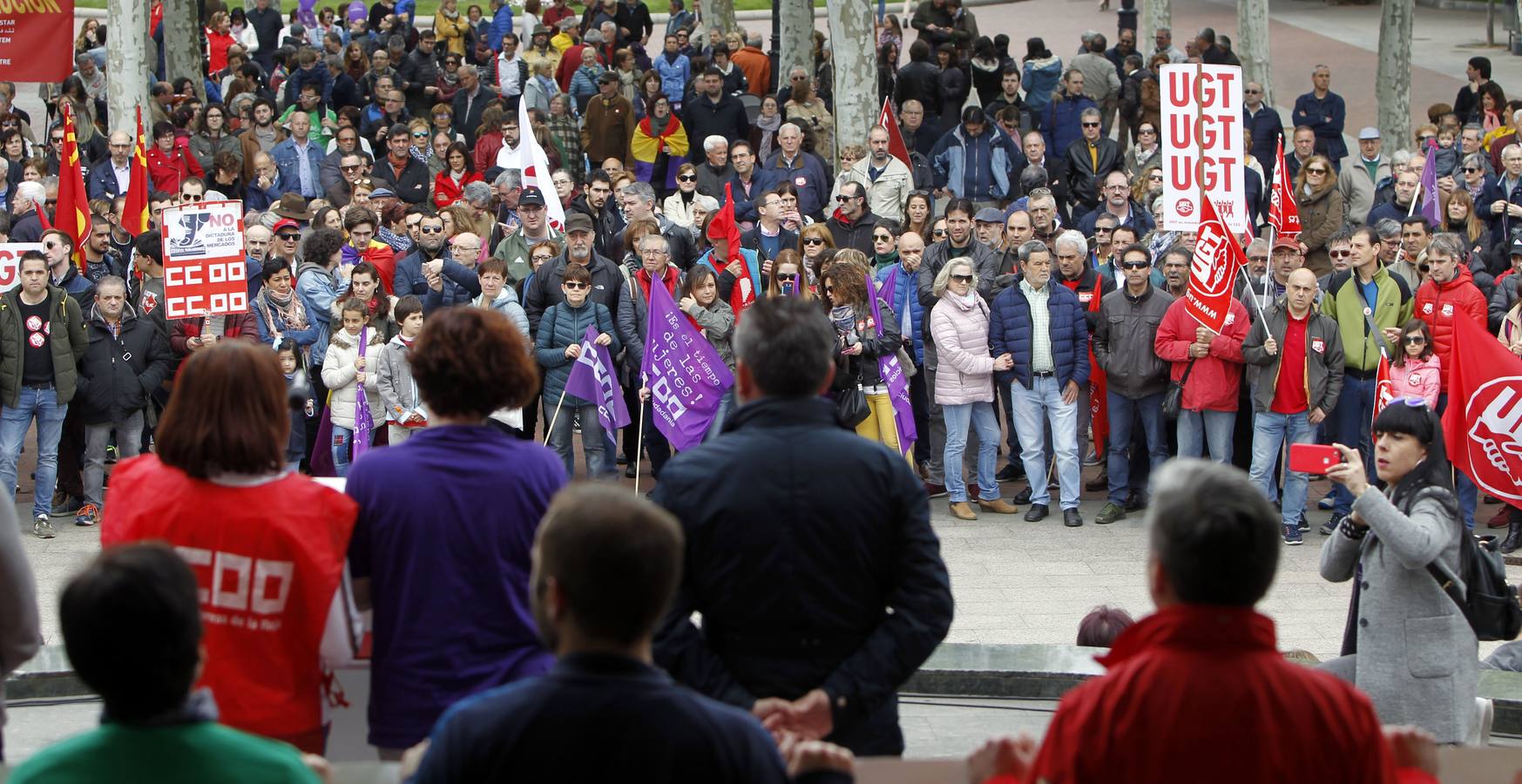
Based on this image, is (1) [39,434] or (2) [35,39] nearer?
(1) [39,434]

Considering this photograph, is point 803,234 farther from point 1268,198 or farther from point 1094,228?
point 1268,198

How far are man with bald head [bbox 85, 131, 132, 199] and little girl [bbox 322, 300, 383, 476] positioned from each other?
6766mm

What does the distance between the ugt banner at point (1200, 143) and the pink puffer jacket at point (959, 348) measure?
1426 mm

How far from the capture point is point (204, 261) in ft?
38.6

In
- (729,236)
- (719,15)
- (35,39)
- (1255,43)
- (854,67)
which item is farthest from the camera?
(719,15)

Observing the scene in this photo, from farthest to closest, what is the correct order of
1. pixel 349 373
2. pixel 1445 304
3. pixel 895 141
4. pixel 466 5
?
pixel 466 5 → pixel 895 141 → pixel 1445 304 → pixel 349 373

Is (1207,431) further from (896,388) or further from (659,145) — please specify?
(659,145)

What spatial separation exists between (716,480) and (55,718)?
392cm

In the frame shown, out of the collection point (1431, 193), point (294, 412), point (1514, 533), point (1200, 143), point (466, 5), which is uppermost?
point (466, 5)

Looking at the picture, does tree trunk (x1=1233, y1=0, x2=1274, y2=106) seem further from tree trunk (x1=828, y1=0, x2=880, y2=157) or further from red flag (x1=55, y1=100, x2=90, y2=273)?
red flag (x1=55, y1=100, x2=90, y2=273)

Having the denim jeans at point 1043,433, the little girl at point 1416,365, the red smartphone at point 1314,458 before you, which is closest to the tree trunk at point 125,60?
the denim jeans at point 1043,433

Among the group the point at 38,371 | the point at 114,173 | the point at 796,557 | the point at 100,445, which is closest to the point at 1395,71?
the point at 114,173

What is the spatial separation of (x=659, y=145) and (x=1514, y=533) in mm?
10469

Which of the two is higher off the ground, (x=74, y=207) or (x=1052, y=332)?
(x=74, y=207)
